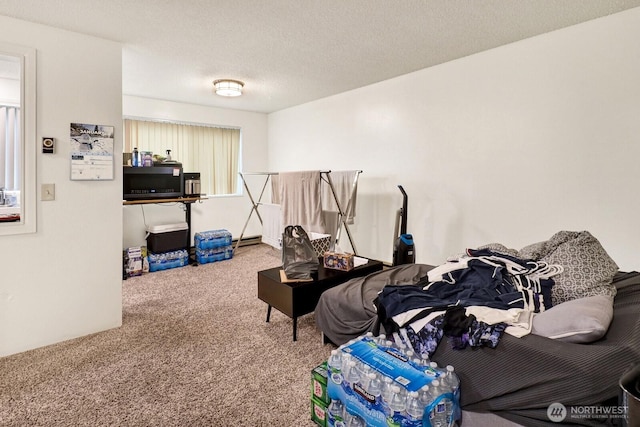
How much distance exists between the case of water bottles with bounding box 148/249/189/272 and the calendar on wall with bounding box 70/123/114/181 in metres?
1.99

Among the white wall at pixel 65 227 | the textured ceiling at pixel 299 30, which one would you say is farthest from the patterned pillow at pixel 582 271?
the white wall at pixel 65 227

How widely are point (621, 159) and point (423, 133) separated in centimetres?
178

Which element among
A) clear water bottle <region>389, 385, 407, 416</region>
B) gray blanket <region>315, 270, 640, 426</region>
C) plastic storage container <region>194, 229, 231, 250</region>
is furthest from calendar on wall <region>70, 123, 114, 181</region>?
gray blanket <region>315, 270, 640, 426</region>

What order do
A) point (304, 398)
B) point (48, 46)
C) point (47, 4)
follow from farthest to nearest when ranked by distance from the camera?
point (48, 46), point (47, 4), point (304, 398)

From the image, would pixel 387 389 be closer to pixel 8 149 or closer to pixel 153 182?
pixel 153 182

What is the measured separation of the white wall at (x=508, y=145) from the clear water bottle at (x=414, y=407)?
2307 millimetres

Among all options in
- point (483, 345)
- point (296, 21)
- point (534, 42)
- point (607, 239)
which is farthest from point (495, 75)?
point (483, 345)

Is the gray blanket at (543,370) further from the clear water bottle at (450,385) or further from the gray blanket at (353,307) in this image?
the gray blanket at (353,307)

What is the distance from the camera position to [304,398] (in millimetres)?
1943

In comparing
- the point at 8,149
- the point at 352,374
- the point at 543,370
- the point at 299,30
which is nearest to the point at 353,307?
the point at 352,374

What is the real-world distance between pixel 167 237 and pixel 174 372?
2761mm

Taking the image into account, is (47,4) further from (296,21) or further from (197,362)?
(197,362)

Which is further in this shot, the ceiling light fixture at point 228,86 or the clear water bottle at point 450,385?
the ceiling light fixture at point 228,86

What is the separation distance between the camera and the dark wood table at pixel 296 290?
8.28ft
